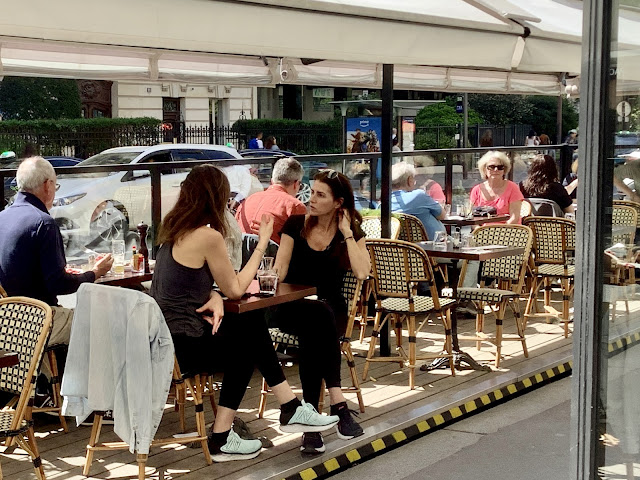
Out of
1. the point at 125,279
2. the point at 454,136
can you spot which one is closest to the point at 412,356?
the point at 125,279

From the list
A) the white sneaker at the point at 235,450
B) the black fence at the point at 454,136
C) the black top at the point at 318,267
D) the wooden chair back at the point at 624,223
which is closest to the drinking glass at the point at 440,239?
the black top at the point at 318,267

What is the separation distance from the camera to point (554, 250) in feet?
29.8

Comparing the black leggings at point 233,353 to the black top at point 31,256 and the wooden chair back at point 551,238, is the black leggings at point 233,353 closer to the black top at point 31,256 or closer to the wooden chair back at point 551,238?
the black top at point 31,256

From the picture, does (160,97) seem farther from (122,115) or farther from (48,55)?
(48,55)

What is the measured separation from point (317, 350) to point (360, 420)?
28.2 inches

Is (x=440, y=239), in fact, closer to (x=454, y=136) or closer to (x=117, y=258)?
(x=117, y=258)

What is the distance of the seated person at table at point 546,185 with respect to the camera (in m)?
10.6

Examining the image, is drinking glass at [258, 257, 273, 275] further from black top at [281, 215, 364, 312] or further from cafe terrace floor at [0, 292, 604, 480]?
cafe terrace floor at [0, 292, 604, 480]

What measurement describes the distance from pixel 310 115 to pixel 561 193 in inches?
1506

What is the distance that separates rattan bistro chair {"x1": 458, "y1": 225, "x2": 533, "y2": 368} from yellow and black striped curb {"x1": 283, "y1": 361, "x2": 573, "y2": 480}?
339mm

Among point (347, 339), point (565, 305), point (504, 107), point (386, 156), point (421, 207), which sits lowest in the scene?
point (565, 305)

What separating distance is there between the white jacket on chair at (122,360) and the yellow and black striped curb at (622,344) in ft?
7.95

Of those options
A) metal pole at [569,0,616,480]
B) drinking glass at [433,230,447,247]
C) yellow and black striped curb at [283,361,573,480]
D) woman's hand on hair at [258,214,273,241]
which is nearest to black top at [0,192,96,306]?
woman's hand on hair at [258,214,273,241]

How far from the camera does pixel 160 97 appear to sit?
3928 cm
